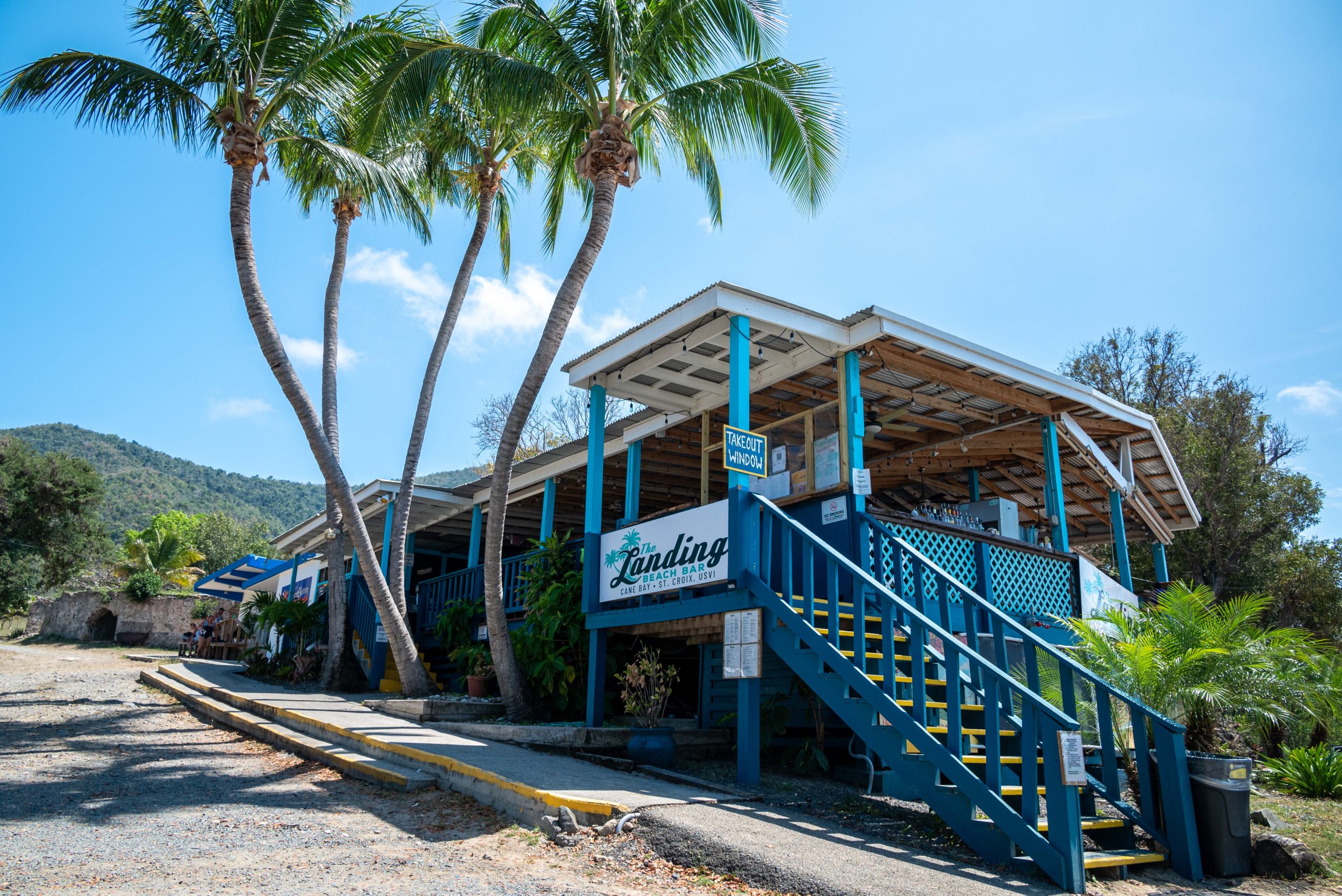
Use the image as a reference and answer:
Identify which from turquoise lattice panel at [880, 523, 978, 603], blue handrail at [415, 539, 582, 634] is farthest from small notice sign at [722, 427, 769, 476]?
blue handrail at [415, 539, 582, 634]

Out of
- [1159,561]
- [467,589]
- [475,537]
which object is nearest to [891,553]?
[1159,561]

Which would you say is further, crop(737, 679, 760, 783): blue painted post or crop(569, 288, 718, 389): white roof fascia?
crop(569, 288, 718, 389): white roof fascia

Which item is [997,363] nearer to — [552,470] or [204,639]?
A: [552,470]

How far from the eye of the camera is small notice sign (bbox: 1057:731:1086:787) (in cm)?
515

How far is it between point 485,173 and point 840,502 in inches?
339

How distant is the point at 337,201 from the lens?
15.5 metres

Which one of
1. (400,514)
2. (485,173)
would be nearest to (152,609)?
(400,514)

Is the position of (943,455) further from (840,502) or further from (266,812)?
(266,812)

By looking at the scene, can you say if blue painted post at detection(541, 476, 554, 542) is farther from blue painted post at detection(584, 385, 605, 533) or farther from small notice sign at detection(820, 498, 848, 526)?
small notice sign at detection(820, 498, 848, 526)

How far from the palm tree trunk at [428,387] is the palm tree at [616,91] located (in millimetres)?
3638

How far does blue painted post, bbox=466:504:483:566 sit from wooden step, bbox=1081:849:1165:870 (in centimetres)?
1284

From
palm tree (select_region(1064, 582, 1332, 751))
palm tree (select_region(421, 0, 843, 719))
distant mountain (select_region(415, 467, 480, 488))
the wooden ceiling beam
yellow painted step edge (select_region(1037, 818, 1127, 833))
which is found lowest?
yellow painted step edge (select_region(1037, 818, 1127, 833))

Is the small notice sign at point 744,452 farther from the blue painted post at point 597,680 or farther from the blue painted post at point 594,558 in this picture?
the blue painted post at point 597,680

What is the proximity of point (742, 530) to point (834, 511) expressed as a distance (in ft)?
4.59
